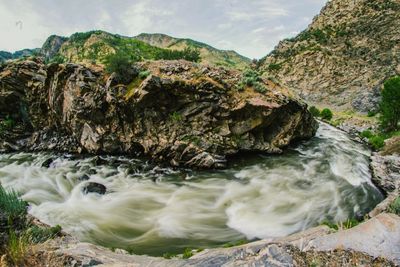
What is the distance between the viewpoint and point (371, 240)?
5.46 metres

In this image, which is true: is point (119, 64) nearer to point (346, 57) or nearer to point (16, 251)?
point (16, 251)

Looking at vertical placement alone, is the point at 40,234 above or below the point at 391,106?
below

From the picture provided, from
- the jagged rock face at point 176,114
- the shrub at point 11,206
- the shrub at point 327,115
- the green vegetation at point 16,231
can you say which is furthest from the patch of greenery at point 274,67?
the shrub at point 11,206

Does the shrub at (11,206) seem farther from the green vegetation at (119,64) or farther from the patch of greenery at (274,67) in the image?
the patch of greenery at (274,67)

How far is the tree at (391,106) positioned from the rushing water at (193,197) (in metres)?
9.93

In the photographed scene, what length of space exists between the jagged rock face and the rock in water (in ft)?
18.4

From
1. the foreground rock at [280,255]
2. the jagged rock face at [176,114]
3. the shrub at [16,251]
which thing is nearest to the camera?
the foreground rock at [280,255]

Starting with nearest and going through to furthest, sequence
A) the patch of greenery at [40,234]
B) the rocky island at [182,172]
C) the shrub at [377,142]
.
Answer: the rocky island at [182,172] < the patch of greenery at [40,234] < the shrub at [377,142]

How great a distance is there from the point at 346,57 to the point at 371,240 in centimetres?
8079

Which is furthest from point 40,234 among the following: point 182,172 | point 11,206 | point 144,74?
point 144,74

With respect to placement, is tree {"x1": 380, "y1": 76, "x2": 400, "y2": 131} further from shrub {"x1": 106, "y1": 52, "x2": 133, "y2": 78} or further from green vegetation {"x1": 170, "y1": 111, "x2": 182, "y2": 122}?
shrub {"x1": 106, "y1": 52, "x2": 133, "y2": 78}

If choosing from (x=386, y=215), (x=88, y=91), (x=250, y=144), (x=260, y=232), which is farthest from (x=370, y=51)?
(x=386, y=215)

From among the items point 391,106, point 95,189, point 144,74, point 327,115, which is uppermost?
point 144,74

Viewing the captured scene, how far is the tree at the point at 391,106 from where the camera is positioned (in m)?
32.3
